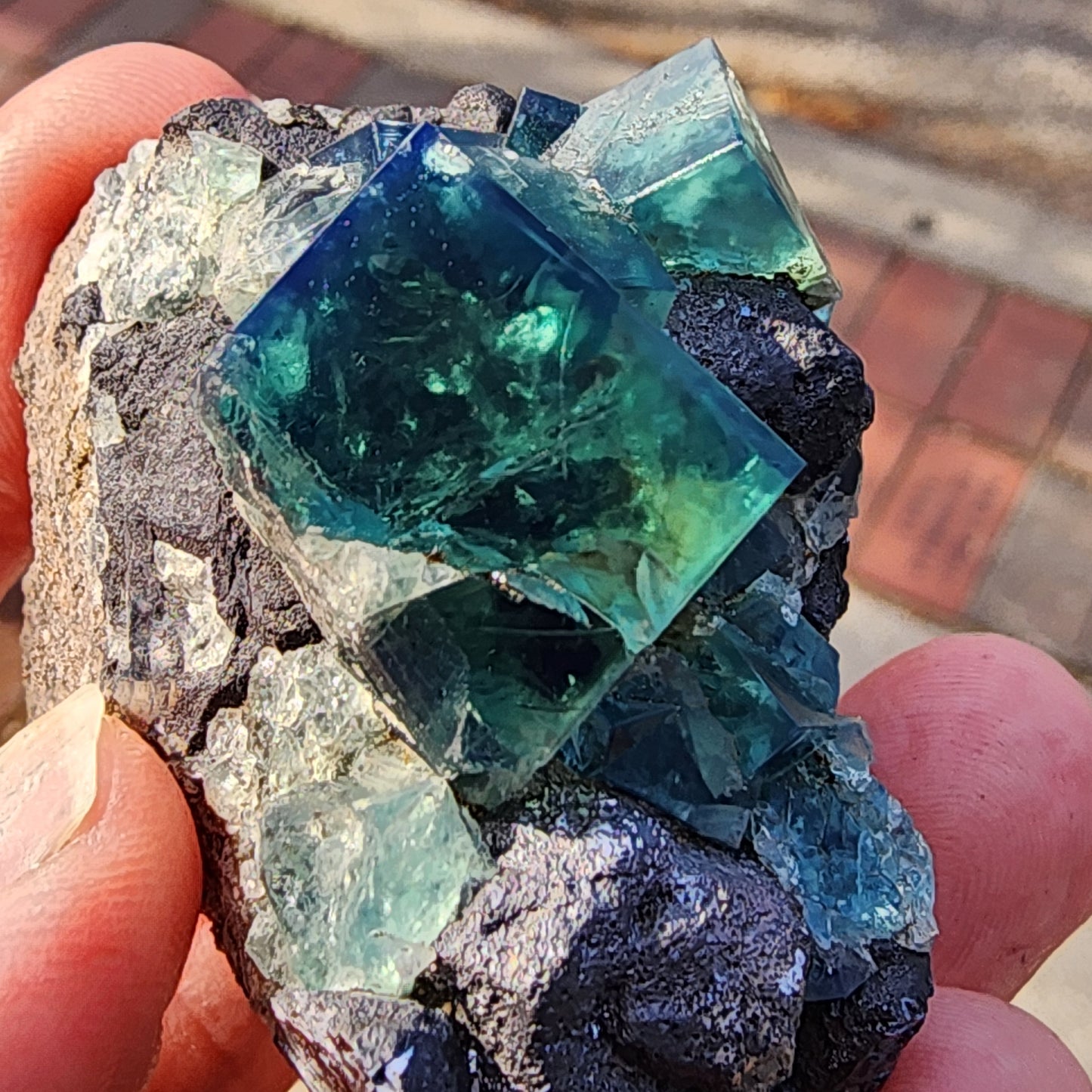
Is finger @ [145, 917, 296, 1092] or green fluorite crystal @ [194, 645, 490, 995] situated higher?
green fluorite crystal @ [194, 645, 490, 995]

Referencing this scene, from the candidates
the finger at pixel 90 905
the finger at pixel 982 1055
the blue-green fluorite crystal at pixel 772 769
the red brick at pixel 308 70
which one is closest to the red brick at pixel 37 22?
the red brick at pixel 308 70

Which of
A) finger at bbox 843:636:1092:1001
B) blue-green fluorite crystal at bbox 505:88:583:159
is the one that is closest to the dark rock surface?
blue-green fluorite crystal at bbox 505:88:583:159

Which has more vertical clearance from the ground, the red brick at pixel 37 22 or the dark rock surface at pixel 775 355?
the dark rock surface at pixel 775 355

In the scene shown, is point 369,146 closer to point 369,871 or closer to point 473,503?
point 473,503

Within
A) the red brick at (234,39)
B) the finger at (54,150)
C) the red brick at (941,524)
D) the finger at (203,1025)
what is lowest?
the red brick at (941,524)

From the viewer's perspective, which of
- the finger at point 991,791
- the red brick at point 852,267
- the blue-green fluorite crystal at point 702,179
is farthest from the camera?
the red brick at point 852,267

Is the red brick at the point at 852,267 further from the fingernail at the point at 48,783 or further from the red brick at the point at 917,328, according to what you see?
the fingernail at the point at 48,783

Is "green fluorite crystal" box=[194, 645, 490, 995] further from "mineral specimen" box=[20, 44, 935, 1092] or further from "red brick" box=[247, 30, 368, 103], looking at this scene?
"red brick" box=[247, 30, 368, 103]

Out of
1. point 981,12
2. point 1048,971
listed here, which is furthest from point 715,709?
point 981,12
